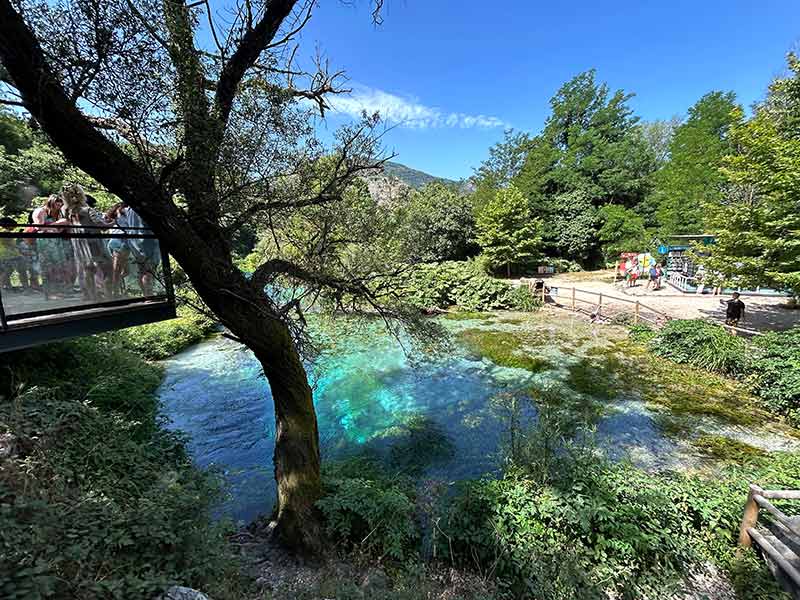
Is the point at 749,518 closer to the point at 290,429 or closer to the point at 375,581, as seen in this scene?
the point at 375,581

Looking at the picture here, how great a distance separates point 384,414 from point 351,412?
835mm

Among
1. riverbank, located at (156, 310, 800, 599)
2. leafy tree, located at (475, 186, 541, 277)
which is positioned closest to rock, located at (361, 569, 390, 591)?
riverbank, located at (156, 310, 800, 599)

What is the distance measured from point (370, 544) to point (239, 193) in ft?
14.5

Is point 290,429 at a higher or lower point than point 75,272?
lower

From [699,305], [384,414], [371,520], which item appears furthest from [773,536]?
[699,305]

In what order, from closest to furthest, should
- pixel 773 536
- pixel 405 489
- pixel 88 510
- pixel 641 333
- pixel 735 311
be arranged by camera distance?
pixel 88 510, pixel 773 536, pixel 405 489, pixel 735 311, pixel 641 333

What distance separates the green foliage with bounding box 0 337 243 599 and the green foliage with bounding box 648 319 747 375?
1154 centimetres

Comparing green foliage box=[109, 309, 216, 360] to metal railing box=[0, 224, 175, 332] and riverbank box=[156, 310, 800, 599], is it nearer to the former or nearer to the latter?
riverbank box=[156, 310, 800, 599]

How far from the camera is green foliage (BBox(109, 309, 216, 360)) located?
998 centimetres

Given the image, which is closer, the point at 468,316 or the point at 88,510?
the point at 88,510

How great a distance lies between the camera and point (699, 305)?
1398 cm

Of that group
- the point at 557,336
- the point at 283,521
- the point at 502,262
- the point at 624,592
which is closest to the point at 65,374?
the point at 283,521

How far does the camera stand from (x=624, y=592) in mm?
3451

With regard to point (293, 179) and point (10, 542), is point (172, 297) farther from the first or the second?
point (10, 542)
